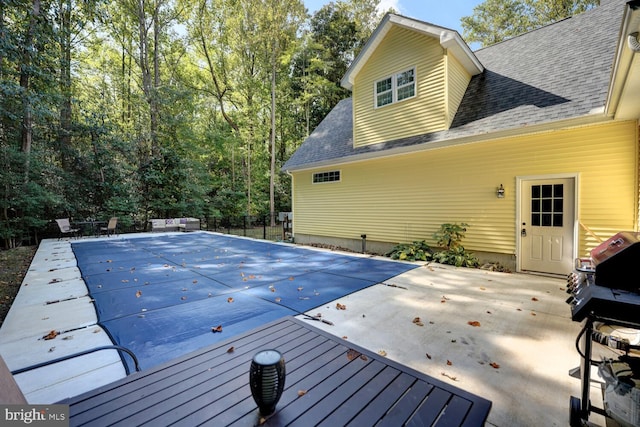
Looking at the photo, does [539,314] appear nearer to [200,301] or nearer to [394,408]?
[394,408]

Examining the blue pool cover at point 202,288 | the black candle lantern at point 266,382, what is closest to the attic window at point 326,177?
the blue pool cover at point 202,288

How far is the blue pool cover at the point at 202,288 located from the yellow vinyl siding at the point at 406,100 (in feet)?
12.3

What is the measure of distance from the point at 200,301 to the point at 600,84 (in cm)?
797

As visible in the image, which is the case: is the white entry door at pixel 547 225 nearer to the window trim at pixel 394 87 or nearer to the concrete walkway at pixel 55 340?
the window trim at pixel 394 87

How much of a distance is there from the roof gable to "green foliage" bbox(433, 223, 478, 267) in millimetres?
4398

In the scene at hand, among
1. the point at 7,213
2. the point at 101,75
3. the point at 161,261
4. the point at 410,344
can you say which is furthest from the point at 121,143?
the point at 410,344

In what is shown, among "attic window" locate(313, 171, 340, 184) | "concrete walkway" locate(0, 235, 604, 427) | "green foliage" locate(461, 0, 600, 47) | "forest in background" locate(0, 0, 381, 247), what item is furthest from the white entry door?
"green foliage" locate(461, 0, 600, 47)

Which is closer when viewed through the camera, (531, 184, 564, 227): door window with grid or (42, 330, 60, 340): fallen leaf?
(42, 330, 60, 340): fallen leaf

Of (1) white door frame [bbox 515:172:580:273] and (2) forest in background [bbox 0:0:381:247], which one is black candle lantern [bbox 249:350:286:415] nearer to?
(1) white door frame [bbox 515:172:580:273]

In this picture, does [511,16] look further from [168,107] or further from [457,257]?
[168,107]

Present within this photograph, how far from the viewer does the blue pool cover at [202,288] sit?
3064mm

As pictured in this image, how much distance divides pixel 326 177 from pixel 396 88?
12.0ft

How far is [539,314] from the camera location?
11.7 ft

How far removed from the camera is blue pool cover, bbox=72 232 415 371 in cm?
306
